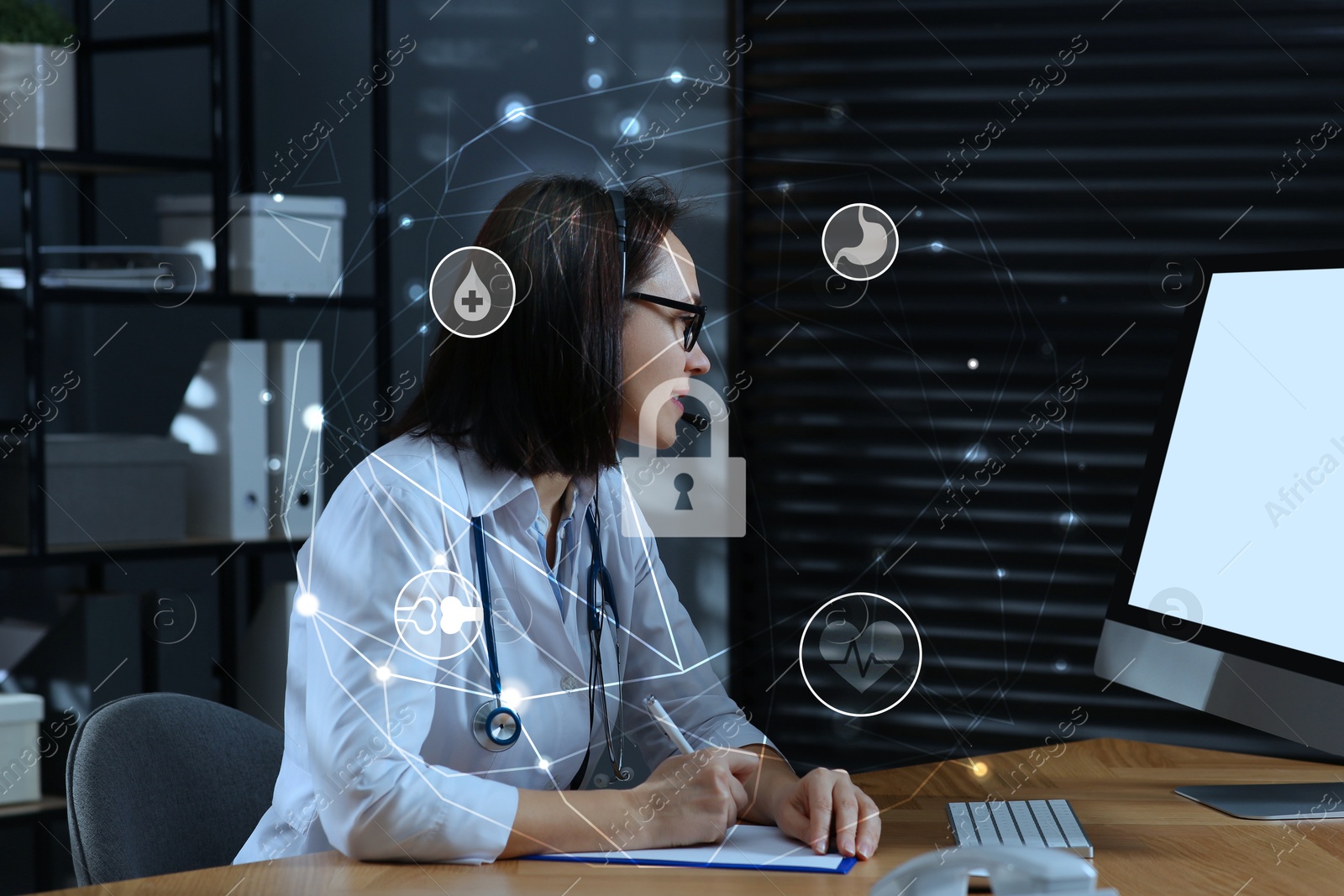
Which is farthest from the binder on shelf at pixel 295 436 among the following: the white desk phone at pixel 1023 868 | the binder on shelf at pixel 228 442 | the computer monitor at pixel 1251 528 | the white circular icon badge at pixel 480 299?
the white desk phone at pixel 1023 868

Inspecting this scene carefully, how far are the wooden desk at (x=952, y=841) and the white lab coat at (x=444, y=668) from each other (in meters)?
0.06

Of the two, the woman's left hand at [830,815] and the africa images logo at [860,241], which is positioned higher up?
the africa images logo at [860,241]

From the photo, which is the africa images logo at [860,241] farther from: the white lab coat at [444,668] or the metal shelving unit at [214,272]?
the white lab coat at [444,668]

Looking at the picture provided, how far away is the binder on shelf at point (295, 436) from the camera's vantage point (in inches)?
84.7

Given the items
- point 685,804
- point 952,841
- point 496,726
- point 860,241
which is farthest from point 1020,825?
point 860,241

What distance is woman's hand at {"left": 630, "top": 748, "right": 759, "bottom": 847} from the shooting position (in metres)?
1.06

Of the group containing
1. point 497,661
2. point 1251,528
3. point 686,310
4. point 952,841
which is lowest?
point 952,841

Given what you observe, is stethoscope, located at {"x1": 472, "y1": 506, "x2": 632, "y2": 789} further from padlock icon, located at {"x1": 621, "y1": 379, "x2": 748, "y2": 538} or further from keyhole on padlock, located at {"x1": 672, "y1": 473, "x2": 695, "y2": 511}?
keyhole on padlock, located at {"x1": 672, "y1": 473, "x2": 695, "y2": 511}

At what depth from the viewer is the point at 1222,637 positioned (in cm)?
123

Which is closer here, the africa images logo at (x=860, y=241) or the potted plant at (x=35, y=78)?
the potted plant at (x=35, y=78)

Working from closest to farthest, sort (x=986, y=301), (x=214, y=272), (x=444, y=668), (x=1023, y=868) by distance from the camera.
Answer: (x=1023, y=868)
(x=444, y=668)
(x=214, y=272)
(x=986, y=301)

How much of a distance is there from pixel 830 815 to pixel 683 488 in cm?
94

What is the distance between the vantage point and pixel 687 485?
200 cm

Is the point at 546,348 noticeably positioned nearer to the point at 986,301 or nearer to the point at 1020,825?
the point at 1020,825
